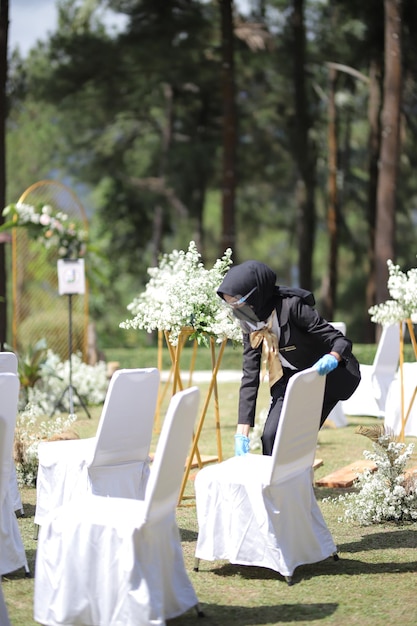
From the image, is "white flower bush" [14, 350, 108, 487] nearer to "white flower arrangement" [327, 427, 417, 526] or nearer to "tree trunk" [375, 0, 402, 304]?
"white flower arrangement" [327, 427, 417, 526]

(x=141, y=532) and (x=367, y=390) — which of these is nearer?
(x=141, y=532)

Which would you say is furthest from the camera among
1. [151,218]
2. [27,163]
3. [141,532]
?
[27,163]

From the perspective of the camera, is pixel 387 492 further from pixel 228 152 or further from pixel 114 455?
pixel 228 152

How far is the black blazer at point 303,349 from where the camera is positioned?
211 inches

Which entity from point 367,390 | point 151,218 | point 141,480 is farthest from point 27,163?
point 141,480

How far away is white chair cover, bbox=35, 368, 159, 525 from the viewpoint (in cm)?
536

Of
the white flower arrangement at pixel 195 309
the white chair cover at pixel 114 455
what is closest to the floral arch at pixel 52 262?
the white flower arrangement at pixel 195 309

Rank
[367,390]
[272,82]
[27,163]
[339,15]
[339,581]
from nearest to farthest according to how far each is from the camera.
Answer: [339,581], [367,390], [339,15], [272,82], [27,163]

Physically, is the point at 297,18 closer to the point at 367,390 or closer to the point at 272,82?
the point at 272,82

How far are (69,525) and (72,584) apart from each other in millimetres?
236

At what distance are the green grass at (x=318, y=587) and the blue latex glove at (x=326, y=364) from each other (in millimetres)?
1020

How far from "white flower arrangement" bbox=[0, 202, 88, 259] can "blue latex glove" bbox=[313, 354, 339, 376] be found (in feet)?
24.5

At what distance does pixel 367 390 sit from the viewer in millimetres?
10875

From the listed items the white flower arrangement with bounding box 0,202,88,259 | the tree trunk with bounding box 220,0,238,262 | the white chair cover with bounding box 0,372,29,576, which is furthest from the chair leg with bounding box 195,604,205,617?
the tree trunk with bounding box 220,0,238,262
